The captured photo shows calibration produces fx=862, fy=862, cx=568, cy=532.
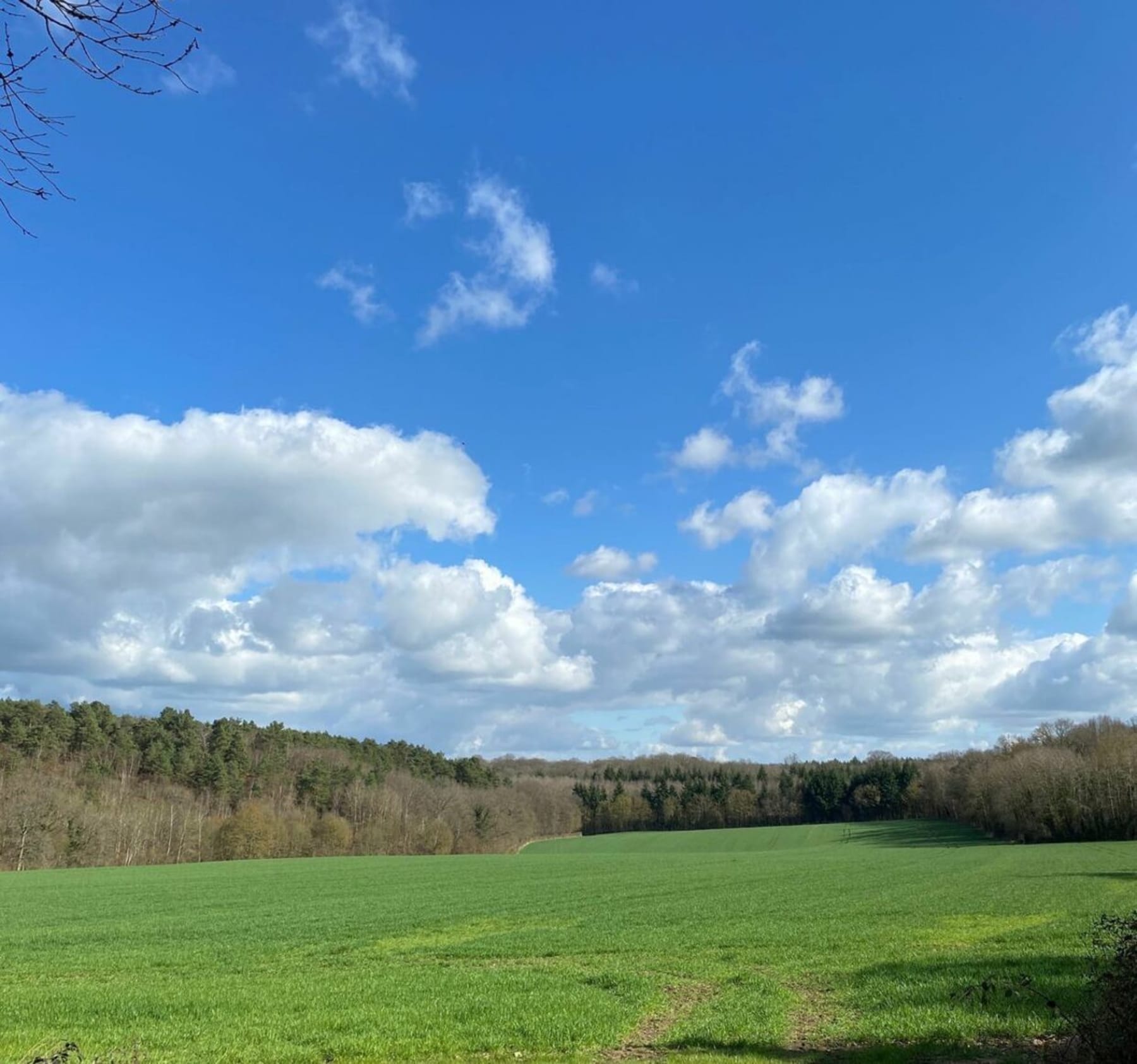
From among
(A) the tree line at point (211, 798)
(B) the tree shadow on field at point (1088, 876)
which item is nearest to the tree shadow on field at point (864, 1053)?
(B) the tree shadow on field at point (1088, 876)

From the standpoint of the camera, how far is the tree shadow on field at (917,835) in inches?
3918

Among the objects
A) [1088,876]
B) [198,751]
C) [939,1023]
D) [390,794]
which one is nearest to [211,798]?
[198,751]

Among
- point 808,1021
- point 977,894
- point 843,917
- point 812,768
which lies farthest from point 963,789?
point 808,1021

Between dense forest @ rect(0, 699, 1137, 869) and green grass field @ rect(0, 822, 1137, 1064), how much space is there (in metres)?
44.8

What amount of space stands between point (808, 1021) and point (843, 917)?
1916 centimetres

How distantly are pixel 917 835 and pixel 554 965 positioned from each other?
106047 millimetres

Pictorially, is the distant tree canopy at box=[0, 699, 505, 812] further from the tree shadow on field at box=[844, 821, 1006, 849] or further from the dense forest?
the tree shadow on field at box=[844, 821, 1006, 849]

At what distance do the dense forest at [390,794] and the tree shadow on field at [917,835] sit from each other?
376 centimetres

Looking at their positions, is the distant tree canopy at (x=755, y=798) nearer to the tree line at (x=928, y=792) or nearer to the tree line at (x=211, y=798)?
the tree line at (x=928, y=792)

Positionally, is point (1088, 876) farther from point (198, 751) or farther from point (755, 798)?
point (755, 798)

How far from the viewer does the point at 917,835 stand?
4461 inches

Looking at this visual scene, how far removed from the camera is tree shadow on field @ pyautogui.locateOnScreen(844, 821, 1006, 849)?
9953 cm

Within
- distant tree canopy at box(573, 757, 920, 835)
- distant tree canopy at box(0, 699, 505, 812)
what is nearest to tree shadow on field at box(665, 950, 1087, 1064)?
distant tree canopy at box(0, 699, 505, 812)

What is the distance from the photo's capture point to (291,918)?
1471 inches
